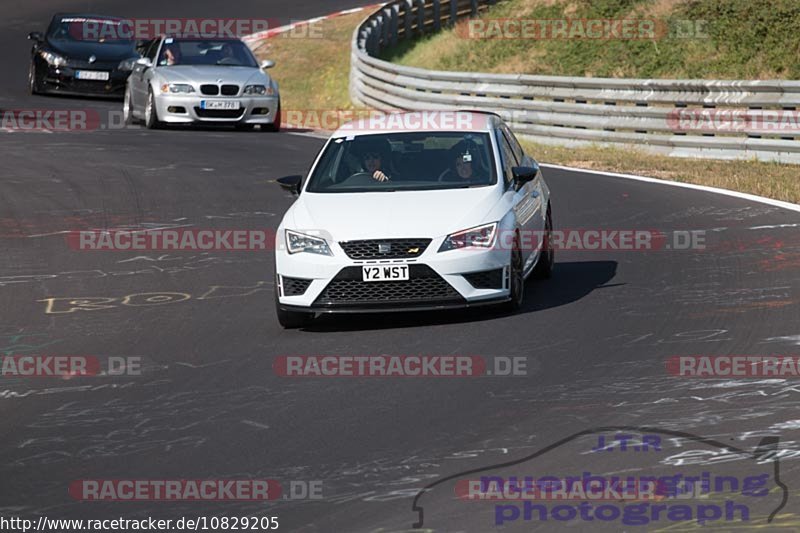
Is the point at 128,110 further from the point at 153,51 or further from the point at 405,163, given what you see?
the point at 405,163

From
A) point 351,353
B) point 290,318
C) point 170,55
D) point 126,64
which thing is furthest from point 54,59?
point 351,353

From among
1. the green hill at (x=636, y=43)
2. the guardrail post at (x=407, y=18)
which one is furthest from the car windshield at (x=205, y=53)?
the guardrail post at (x=407, y=18)

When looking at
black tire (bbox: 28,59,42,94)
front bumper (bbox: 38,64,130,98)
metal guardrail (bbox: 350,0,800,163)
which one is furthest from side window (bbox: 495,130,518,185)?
black tire (bbox: 28,59,42,94)

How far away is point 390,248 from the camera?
1112 centimetres

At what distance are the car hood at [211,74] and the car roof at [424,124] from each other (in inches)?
514

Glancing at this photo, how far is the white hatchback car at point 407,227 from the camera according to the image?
11.1m

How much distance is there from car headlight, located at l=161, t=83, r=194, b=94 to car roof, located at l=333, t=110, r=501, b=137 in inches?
522

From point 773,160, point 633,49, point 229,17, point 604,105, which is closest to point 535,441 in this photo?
point 773,160

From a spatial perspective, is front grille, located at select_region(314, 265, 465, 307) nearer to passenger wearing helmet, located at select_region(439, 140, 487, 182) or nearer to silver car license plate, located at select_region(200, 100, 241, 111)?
passenger wearing helmet, located at select_region(439, 140, 487, 182)

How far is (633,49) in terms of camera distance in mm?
33562

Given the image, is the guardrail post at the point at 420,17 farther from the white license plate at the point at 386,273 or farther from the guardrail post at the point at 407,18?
the white license plate at the point at 386,273

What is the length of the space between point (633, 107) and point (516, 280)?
13235 millimetres

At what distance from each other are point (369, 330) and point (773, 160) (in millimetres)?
11858

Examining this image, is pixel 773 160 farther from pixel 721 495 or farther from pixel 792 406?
pixel 721 495
